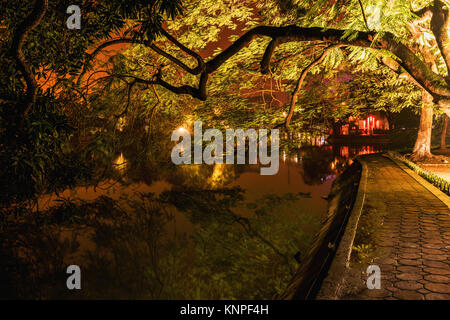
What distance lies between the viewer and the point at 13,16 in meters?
5.15

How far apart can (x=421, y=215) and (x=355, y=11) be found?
17.1 ft

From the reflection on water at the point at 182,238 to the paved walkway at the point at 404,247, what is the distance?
260 centimetres

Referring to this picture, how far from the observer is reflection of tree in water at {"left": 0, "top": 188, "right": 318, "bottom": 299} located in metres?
7.37

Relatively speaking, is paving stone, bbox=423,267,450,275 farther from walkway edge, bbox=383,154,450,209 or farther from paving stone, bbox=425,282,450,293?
walkway edge, bbox=383,154,450,209

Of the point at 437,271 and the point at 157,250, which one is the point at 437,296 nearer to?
the point at 437,271

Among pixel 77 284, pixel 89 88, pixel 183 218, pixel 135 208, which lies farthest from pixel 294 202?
pixel 89 88

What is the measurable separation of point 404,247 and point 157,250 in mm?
7305

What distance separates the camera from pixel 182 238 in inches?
423

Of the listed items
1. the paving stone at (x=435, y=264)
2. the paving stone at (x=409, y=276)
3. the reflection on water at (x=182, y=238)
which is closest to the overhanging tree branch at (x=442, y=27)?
the reflection on water at (x=182, y=238)

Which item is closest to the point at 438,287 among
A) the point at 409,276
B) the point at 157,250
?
the point at 409,276

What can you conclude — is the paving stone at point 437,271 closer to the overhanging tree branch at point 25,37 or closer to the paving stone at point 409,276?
the paving stone at point 409,276

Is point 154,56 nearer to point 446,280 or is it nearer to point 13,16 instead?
point 13,16

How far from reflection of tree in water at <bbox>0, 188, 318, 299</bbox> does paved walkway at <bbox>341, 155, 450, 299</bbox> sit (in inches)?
104

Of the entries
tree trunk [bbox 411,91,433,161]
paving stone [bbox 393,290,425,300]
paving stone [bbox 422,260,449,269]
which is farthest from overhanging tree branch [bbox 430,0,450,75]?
tree trunk [bbox 411,91,433,161]
